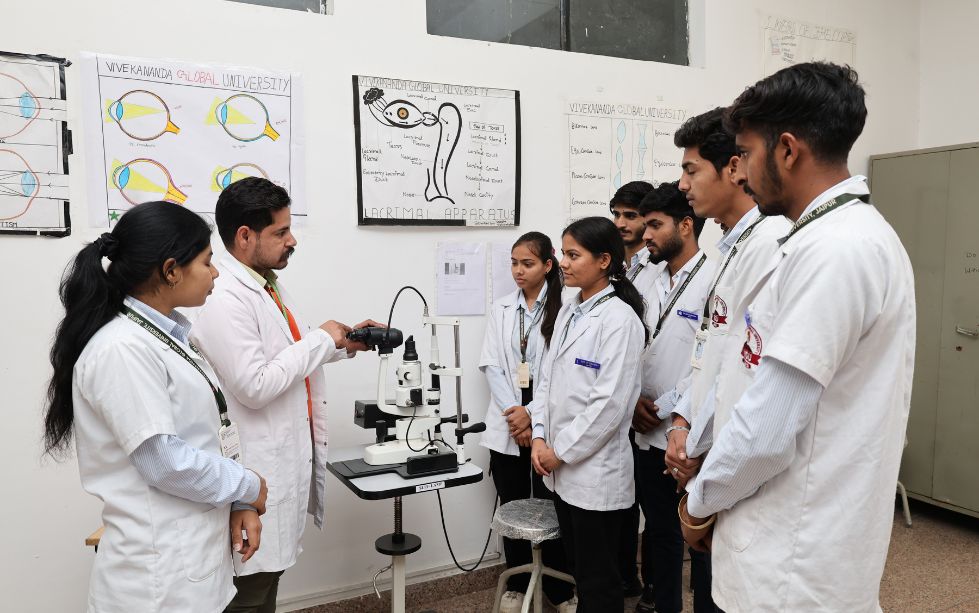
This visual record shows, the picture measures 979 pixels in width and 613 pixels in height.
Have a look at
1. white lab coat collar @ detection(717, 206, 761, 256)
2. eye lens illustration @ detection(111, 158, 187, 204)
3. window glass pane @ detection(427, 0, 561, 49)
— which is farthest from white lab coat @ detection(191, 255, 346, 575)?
window glass pane @ detection(427, 0, 561, 49)

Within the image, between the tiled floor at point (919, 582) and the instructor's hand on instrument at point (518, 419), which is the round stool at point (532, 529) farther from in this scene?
the tiled floor at point (919, 582)

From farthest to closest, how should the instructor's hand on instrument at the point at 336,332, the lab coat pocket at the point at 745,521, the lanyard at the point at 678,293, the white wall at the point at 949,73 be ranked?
the white wall at the point at 949,73 < the lanyard at the point at 678,293 < the instructor's hand on instrument at the point at 336,332 < the lab coat pocket at the point at 745,521

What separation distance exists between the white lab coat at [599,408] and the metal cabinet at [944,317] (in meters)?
2.31

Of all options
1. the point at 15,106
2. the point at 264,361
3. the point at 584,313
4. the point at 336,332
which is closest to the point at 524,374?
the point at 584,313

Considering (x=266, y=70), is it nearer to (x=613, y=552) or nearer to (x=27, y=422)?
(x=27, y=422)

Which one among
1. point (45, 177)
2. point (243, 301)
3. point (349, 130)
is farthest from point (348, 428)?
point (45, 177)

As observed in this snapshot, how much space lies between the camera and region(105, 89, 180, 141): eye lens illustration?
2.34m

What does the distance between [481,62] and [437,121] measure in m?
0.35

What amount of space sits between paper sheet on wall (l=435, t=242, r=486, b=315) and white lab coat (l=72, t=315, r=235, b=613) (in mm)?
1620

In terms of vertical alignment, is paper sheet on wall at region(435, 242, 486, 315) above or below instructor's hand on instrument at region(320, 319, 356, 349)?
above

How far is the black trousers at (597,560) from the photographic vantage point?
216 centimetres

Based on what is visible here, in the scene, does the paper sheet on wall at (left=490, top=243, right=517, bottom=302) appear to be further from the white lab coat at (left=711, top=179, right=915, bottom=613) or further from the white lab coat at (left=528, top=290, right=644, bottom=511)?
the white lab coat at (left=711, top=179, right=915, bottom=613)

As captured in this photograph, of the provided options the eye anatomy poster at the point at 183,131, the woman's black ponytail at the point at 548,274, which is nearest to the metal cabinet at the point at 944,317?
the woman's black ponytail at the point at 548,274

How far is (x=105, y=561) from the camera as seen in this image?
130 centimetres
